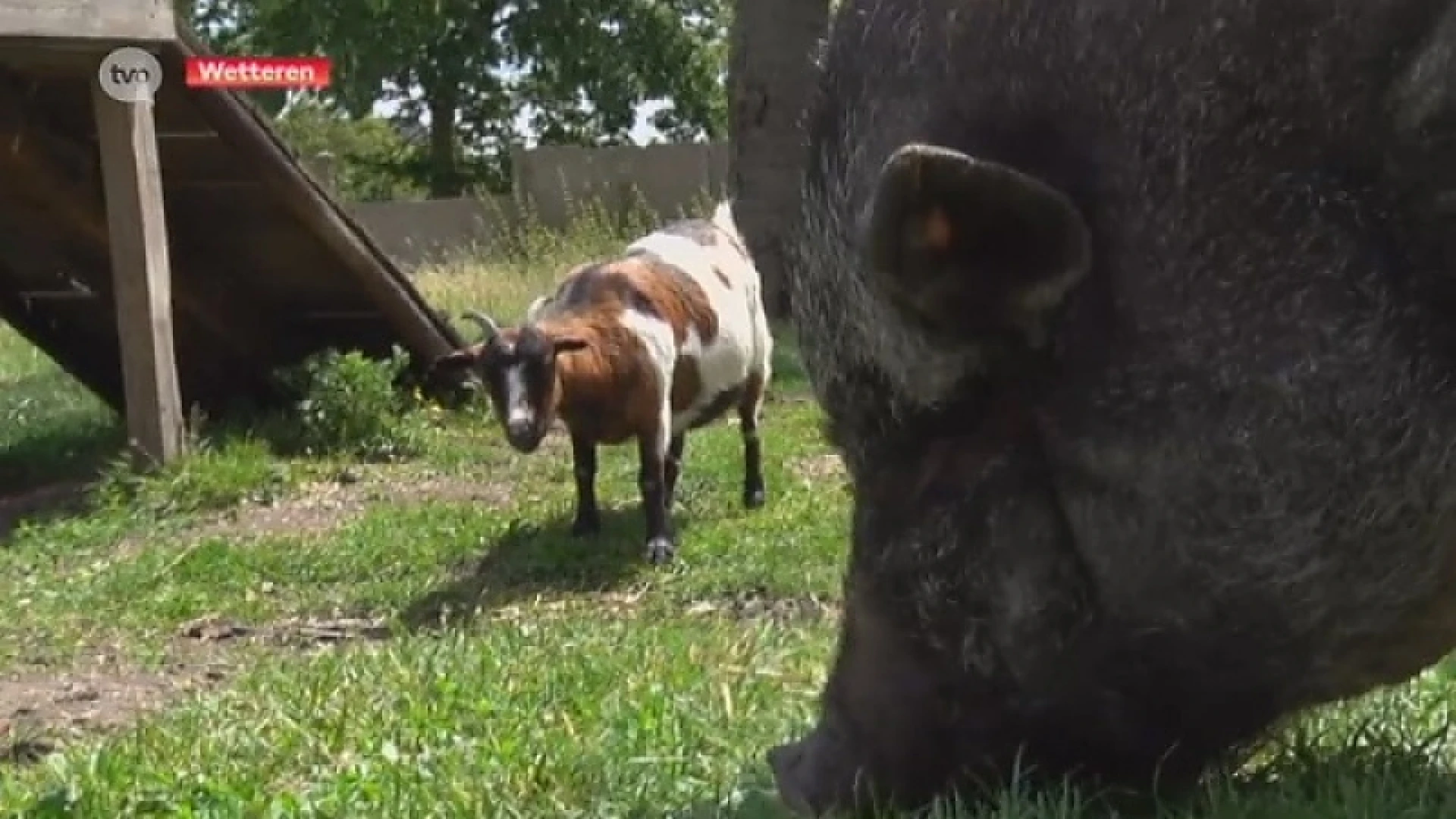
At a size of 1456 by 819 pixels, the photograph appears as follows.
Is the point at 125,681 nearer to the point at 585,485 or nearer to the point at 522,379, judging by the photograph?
the point at 522,379

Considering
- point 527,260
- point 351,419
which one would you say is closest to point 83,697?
point 351,419

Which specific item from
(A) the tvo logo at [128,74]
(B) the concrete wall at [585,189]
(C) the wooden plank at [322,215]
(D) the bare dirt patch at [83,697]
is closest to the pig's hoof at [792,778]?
(D) the bare dirt patch at [83,697]

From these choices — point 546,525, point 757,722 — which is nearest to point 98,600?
point 546,525

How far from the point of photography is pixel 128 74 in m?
10.1

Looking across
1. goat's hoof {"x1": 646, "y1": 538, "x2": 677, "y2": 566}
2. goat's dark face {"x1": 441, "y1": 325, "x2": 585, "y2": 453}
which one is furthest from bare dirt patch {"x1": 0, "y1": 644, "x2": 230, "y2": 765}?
goat's hoof {"x1": 646, "y1": 538, "x2": 677, "y2": 566}

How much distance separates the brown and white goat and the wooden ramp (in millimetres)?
1612

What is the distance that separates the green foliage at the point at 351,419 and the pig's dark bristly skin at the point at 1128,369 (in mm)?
8995

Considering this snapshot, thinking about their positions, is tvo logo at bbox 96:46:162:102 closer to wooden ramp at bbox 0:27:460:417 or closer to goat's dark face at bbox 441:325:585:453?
wooden ramp at bbox 0:27:460:417

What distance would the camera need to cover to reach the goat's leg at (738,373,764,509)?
10188mm

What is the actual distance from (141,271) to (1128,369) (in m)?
8.65

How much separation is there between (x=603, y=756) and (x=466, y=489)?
7.23m

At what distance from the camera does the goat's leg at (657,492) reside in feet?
29.4

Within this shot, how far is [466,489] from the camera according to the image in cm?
1095

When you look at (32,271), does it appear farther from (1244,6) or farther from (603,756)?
(1244,6)
